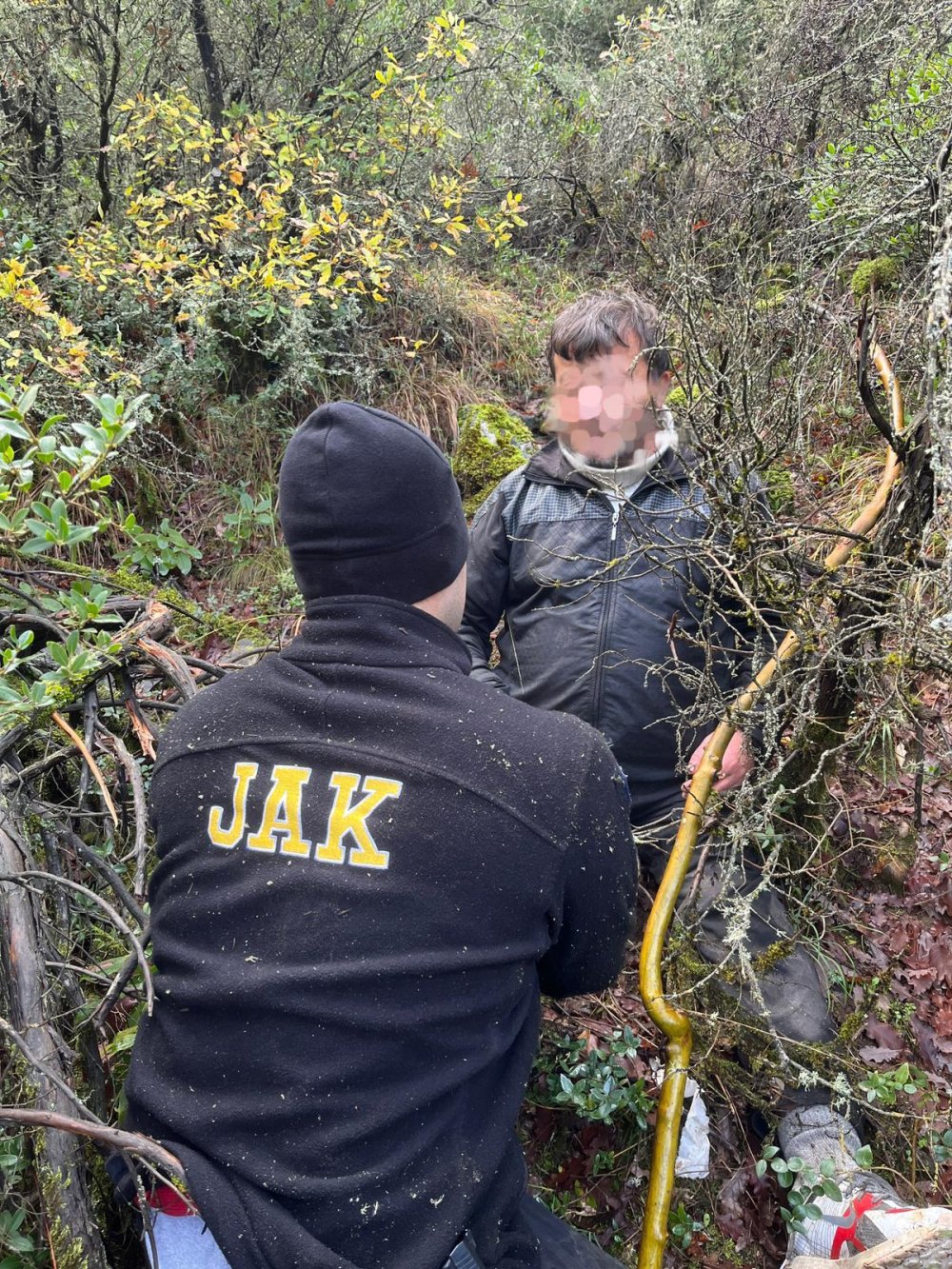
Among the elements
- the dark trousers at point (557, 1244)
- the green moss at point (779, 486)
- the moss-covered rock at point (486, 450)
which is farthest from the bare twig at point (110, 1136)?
the moss-covered rock at point (486, 450)

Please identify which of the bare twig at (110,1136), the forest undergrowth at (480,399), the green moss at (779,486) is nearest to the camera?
the bare twig at (110,1136)

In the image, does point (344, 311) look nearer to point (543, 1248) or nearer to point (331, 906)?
point (331, 906)

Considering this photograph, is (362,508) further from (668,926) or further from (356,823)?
(668,926)

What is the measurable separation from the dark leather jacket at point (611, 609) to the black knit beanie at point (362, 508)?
94 cm

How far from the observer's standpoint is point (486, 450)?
16.0ft

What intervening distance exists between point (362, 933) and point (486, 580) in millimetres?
1763

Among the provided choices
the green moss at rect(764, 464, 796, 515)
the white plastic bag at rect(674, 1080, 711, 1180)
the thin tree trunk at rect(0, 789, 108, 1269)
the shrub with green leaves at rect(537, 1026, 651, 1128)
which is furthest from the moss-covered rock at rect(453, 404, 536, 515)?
the thin tree trunk at rect(0, 789, 108, 1269)

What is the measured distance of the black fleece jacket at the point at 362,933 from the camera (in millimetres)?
1354

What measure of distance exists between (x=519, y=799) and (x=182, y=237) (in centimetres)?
497

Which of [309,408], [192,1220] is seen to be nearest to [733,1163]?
[192,1220]

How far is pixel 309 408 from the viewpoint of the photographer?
18.0 ft

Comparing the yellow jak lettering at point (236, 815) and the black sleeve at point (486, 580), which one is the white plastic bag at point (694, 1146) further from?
the yellow jak lettering at point (236, 815)

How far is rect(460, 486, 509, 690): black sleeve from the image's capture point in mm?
2932

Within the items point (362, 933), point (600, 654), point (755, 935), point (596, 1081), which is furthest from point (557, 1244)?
point (600, 654)
